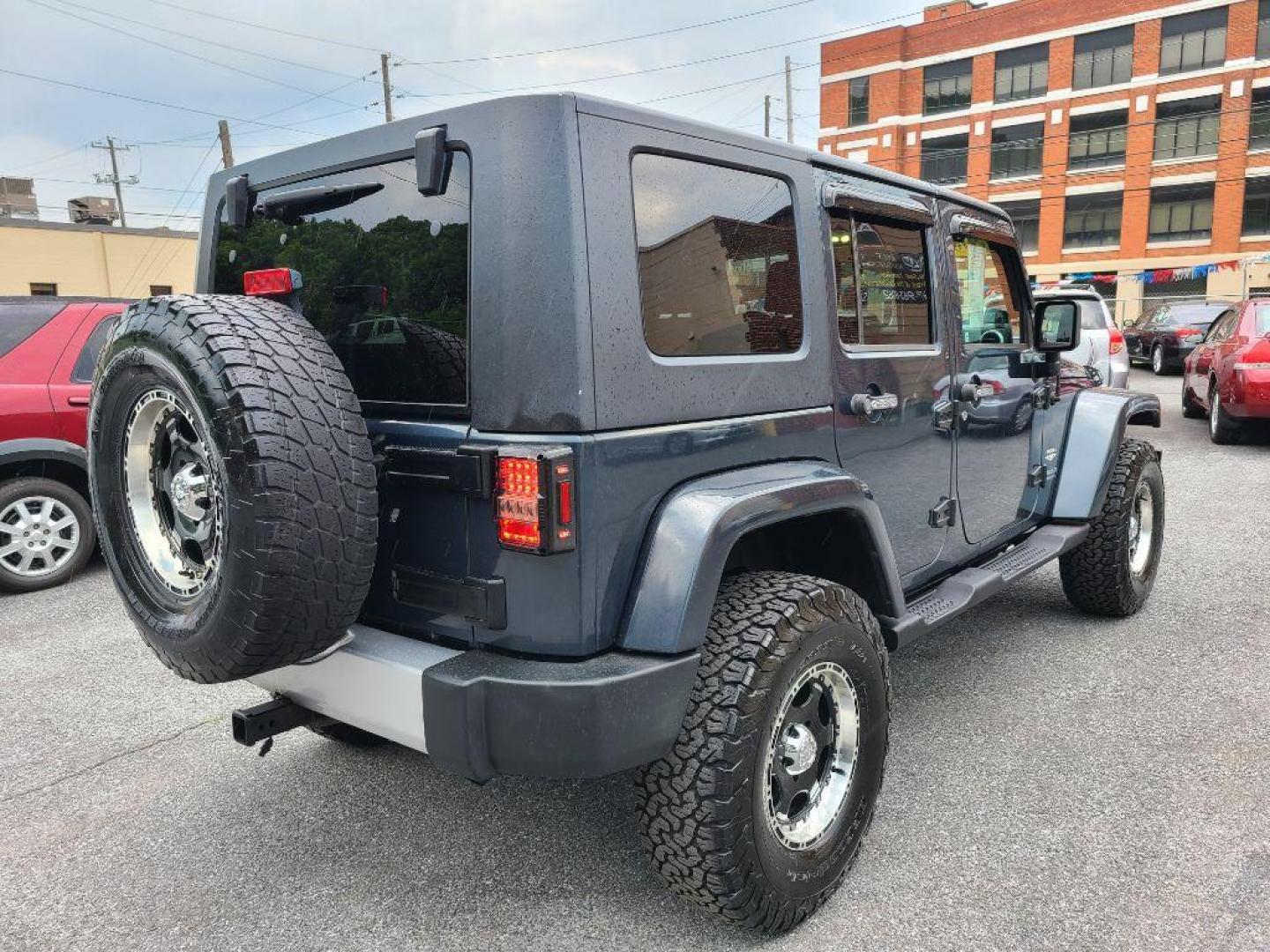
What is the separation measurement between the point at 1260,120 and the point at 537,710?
4397 centimetres

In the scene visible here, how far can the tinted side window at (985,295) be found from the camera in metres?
3.56

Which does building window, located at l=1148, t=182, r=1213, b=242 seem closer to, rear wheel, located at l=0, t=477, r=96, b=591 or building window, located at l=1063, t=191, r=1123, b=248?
building window, located at l=1063, t=191, r=1123, b=248

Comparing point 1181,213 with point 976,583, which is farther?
point 1181,213

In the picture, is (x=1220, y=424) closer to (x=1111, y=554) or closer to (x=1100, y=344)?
(x=1100, y=344)

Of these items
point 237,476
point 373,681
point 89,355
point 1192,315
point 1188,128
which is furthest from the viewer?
point 1188,128

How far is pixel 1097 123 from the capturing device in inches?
1523

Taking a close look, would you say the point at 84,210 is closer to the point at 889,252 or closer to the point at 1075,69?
the point at 889,252

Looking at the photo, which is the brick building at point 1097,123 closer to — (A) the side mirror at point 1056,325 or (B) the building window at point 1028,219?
(B) the building window at point 1028,219

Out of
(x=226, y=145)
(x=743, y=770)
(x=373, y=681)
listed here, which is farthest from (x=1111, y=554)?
(x=226, y=145)

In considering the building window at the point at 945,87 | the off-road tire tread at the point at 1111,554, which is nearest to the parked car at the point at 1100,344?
the off-road tire tread at the point at 1111,554

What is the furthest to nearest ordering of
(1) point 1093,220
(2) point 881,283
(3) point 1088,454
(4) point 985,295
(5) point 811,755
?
(1) point 1093,220
(3) point 1088,454
(4) point 985,295
(2) point 881,283
(5) point 811,755

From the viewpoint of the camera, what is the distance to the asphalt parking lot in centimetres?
232

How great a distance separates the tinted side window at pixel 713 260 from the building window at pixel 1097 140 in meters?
43.0

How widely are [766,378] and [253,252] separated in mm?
1585
